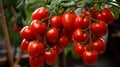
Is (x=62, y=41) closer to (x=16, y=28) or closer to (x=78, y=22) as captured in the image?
(x=78, y=22)

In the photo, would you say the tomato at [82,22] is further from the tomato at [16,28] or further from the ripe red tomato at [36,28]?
the tomato at [16,28]

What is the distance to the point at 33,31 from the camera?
0.48 meters

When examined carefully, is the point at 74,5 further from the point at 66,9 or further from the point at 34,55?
the point at 34,55

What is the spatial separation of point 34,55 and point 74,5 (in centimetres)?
12

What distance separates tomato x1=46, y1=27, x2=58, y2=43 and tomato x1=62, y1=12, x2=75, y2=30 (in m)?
0.02

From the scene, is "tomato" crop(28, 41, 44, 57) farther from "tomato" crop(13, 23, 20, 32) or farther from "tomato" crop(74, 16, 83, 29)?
"tomato" crop(13, 23, 20, 32)

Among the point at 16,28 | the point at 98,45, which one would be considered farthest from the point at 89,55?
the point at 16,28

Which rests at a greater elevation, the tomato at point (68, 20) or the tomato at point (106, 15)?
the tomato at point (68, 20)

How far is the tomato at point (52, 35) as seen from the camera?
0.46 metres

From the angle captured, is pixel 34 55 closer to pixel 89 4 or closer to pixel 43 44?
pixel 43 44

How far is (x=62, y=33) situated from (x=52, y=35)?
0.15ft

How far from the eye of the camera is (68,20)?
0.46 m

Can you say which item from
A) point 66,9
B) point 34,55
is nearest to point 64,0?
point 66,9

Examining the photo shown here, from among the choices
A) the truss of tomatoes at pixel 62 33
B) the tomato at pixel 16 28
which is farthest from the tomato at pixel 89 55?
the tomato at pixel 16 28
